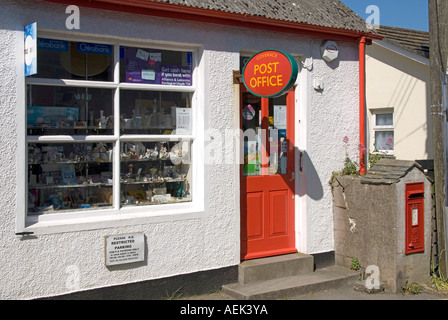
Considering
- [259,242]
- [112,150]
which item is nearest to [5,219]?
[112,150]

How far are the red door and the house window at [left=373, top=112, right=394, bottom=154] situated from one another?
17.9 feet

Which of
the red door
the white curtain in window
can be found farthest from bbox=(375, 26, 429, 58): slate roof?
the red door

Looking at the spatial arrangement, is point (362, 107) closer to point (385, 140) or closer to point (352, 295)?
point (352, 295)

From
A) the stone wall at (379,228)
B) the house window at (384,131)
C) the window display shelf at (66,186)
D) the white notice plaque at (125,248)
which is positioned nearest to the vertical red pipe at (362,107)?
the stone wall at (379,228)

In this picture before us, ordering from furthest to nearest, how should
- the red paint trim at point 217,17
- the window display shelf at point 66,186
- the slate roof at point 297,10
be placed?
the slate roof at point 297,10
the red paint trim at point 217,17
the window display shelf at point 66,186

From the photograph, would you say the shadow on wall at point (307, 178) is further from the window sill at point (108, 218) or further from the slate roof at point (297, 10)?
the slate roof at point (297, 10)

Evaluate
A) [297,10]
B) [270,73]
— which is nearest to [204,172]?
→ [270,73]

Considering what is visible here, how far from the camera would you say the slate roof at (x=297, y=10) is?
20.2ft

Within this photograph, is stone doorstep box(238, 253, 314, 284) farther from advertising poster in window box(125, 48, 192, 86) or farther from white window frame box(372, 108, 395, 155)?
white window frame box(372, 108, 395, 155)

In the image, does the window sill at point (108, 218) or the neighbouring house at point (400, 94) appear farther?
the neighbouring house at point (400, 94)

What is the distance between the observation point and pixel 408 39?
11.9 metres

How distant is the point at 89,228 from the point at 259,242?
2.40m

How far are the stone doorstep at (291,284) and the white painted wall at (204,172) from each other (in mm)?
359

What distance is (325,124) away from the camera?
7.31m
